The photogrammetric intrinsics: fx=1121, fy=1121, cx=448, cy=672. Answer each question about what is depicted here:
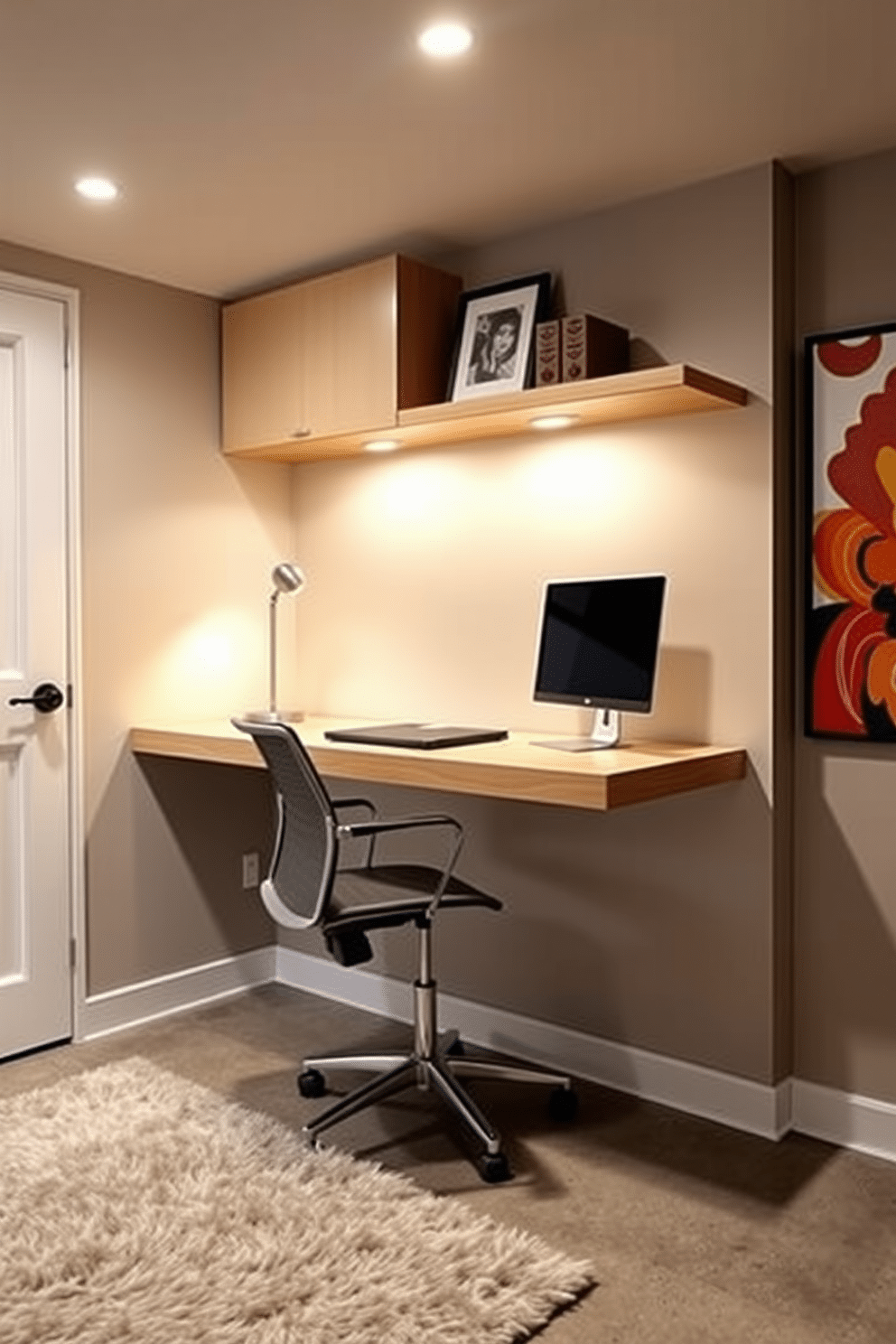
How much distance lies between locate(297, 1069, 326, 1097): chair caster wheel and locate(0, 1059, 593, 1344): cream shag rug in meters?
0.19

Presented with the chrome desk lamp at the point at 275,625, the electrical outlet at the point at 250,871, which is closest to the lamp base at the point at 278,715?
the chrome desk lamp at the point at 275,625

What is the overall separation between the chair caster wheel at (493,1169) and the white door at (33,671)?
1497mm

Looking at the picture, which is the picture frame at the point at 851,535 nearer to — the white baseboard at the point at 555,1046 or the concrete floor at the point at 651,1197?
the white baseboard at the point at 555,1046

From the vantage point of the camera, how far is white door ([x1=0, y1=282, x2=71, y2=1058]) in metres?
3.21

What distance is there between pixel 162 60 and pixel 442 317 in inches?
48.5

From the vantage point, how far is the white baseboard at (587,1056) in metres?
2.78

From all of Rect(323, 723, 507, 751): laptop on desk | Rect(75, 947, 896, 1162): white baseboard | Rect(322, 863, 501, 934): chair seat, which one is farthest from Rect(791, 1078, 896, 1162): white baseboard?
Rect(323, 723, 507, 751): laptop on desk

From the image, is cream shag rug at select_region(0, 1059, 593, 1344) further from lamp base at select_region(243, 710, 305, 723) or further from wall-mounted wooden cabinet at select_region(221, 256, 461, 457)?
wall-mounted wooden cabinet at select_region(221, 256, 461, 457)

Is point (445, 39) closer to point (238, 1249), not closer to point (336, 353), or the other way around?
point (336, 353)

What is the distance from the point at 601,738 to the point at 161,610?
1.54 meters

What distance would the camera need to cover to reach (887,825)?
8.63ft

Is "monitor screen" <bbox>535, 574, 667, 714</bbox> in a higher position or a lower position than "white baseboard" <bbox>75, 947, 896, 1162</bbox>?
higher

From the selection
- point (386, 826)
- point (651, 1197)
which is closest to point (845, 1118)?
point (651, 1197)

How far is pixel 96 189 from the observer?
2.79 m
